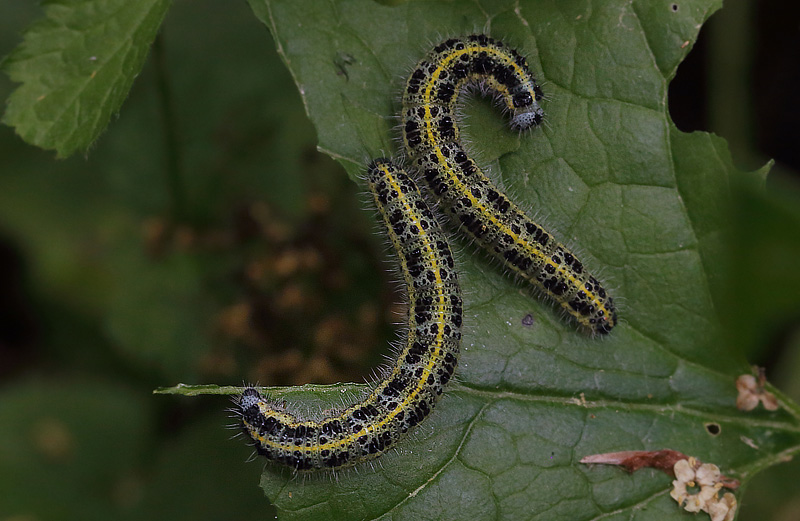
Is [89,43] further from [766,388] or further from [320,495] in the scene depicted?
[766,388]

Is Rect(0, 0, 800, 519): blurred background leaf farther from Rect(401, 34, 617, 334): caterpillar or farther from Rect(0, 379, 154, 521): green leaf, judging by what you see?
Rect(401, 34, 617, 334): caterpillar

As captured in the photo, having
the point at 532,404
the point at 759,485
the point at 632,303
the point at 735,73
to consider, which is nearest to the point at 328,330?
the point at 532,404

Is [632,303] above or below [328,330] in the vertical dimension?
above

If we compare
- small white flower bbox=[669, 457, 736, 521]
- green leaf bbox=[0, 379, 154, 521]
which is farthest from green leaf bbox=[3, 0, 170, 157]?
small white flower bbox=[669, 457, 736, 521]

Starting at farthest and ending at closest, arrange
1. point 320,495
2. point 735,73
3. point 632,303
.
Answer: point 735,73 → point 632,303 → point 320,495

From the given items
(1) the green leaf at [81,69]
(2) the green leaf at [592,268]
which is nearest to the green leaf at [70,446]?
(2) the green leaf at [592,268]
